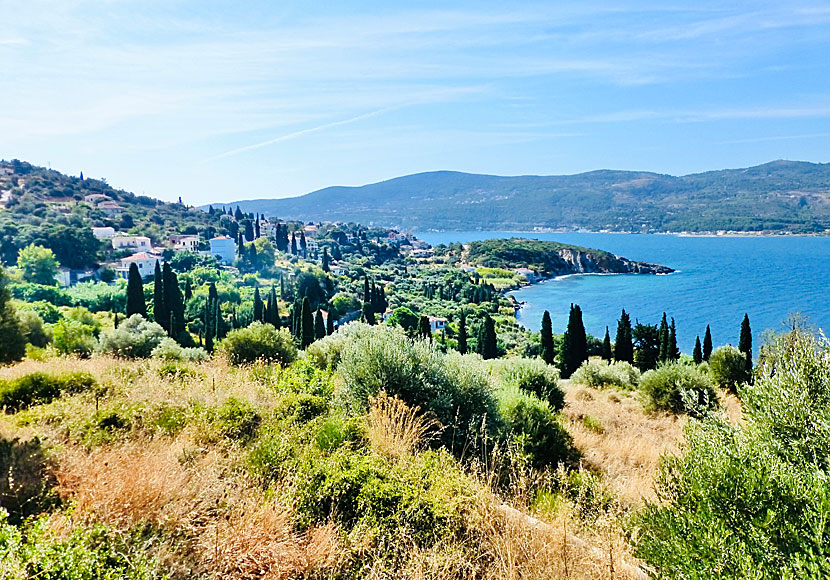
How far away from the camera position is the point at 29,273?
50281 millimetres

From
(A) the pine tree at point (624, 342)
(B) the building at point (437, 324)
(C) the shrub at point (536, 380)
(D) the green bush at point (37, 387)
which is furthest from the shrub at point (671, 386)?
(B) the building at point (437, 324)

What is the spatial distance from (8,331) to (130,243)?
3036 inches

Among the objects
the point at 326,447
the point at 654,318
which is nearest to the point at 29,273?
the point at 326,447

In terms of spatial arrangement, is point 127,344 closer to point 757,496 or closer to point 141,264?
point 757,496

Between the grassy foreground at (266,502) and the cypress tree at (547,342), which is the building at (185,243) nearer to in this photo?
the cypress tree at (547,342)

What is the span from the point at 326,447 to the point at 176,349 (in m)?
10.3

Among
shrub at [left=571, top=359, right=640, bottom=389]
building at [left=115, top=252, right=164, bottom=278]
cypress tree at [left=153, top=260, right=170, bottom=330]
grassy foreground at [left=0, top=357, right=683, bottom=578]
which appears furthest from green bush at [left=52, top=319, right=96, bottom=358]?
building at [left=115, top=252, right=164, bottom=278]

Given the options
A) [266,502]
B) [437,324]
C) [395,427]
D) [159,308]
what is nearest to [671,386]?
[395,427]

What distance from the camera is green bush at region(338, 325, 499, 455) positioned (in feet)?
20.3

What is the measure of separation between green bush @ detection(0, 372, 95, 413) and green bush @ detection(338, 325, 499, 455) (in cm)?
337

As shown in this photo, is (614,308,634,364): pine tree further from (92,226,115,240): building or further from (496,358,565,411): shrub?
(92,226,115,240): building

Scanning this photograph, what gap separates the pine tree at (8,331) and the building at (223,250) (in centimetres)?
7627

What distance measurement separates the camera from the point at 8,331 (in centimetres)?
649

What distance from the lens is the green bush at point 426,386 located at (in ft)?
20.3
